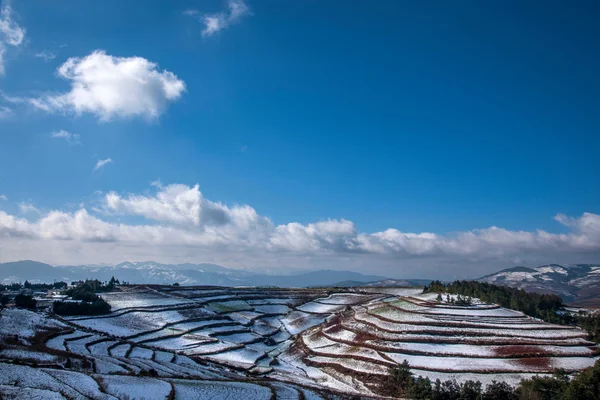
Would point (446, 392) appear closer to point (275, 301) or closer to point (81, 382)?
point (81, 382)

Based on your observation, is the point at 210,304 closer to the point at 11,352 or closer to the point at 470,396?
the point at 11,352

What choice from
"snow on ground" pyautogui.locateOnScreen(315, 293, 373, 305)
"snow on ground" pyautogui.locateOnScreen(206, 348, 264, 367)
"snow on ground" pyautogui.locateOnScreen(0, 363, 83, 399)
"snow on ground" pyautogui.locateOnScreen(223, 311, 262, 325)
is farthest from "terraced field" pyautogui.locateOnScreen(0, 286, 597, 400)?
"snow on ground" pyautogui.locateOnScreen(315, 293, 373, 305)

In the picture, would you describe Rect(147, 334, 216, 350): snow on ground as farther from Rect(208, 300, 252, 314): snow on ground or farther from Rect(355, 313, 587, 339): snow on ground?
Rect(355, 313, 587, 339): snow on ground

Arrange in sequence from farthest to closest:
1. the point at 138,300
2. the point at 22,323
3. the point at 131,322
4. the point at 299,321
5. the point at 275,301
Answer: the point at 275,301 → the point at 138,300 → the point at 299,321 → the point at 131,322 → the point at 22,323

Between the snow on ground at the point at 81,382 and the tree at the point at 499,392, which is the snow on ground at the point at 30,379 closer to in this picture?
the snow on ground at the point at 81,382

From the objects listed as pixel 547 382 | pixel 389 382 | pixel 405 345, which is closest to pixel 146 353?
pixel 389 382

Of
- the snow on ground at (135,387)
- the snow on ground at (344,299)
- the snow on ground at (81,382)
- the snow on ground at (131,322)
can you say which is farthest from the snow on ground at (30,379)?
the snow on ground at (344,299)

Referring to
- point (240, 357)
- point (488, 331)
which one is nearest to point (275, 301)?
point (240, 357)
